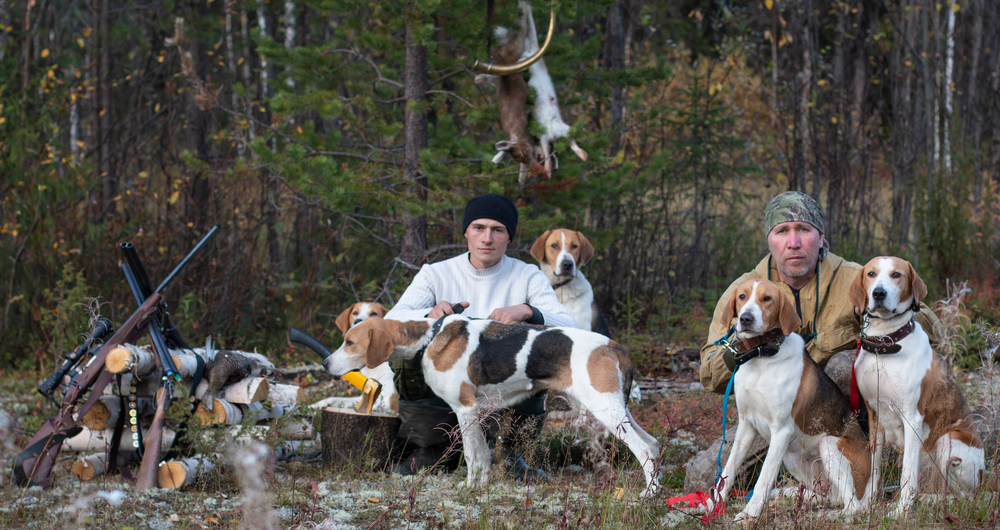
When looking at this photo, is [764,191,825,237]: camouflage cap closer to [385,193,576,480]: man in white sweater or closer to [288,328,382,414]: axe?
[385,193,576,480]: man in white sweater

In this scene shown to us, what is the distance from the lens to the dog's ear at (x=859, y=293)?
3.64 meters

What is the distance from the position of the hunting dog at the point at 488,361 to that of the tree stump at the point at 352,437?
63 cm

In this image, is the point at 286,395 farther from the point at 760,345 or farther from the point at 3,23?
the point at 3,23

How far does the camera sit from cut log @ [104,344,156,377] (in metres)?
4.39

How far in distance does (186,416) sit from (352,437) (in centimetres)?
97

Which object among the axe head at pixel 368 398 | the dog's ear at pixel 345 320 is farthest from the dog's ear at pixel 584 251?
the axe head at pixel 368 398

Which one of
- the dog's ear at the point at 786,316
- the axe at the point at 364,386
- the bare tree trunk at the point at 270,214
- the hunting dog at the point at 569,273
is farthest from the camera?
the bare tree trunk at the point at 270,214

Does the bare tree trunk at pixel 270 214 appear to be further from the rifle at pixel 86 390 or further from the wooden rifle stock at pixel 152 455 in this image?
the wooden rifle stock at pixel 152 455

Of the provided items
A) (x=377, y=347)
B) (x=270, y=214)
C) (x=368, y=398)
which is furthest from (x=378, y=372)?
(x=270, y=214)

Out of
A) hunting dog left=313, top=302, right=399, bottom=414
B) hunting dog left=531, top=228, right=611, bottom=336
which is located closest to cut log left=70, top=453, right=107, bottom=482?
hunting dog left=313, top=302, right=399, bottom=414

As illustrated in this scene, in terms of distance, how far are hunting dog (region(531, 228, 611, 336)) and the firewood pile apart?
211 cm

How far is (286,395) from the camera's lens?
580 centimetres

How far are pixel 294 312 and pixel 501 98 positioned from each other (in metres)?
3.38

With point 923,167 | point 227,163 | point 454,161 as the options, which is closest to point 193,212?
point 227,163
